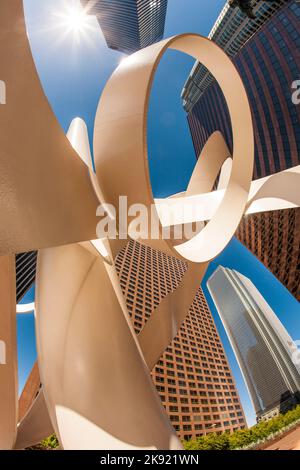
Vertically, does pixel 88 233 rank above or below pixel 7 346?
above

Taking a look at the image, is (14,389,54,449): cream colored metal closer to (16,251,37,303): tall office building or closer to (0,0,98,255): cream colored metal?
(0,0,98,255): cream colored metal

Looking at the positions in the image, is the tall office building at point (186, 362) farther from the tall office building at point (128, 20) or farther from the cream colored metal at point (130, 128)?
the tall office building at point (128, 20)

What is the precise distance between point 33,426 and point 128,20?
319ft

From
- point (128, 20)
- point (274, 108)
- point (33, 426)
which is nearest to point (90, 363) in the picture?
point (33, 426)

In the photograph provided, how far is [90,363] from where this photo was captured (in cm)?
580

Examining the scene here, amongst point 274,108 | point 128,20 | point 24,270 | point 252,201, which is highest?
point 128,20

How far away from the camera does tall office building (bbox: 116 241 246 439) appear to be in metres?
51.0

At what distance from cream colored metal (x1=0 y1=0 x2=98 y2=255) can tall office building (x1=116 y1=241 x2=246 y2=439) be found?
5264 cm

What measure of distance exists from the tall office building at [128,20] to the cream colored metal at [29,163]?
91467 mm

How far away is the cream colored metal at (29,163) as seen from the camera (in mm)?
2924

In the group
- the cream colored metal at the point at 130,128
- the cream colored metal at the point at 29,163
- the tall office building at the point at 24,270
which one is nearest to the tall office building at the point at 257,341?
the tall office building at the point at 24,270

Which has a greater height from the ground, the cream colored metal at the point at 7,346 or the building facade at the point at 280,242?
the building facade at the point at 280,242

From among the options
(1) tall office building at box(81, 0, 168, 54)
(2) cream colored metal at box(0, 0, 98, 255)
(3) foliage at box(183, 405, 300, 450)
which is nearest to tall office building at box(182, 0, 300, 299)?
(3) foliage at box(183, 405, 300, 450)

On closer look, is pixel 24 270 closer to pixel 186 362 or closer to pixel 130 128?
pixel 186 362
